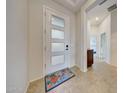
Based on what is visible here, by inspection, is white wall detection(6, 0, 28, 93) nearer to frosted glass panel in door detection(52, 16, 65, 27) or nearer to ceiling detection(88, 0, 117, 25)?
frosted glass panel in door detection(52, 16, 65, 27)

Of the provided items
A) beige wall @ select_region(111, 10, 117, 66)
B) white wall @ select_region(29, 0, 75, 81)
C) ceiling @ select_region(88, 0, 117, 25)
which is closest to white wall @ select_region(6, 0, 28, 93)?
white wall @ select_region(29, 0, 75, 81)

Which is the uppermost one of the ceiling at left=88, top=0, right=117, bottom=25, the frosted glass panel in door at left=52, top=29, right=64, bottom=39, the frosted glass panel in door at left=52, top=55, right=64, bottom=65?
the ceiling at left=88, top=0, right=117, bottom=25

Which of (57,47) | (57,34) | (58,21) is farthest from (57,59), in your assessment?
(58,21)

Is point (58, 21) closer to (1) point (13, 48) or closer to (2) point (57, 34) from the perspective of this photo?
(2) point (57, 34)

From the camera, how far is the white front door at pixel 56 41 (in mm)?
3109

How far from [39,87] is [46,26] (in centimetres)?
193

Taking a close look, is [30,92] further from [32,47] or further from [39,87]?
[32,47]

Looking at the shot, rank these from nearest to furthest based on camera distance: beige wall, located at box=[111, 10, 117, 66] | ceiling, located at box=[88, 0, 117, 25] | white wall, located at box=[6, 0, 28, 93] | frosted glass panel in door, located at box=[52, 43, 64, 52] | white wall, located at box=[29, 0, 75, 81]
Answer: white wall, located at box=[6, 0, 28, 93], white wall, located at box=[29, 0, 75, 81], frosted glass panel in door, located at box=[52, 43, 64, 52], ceiling, located at box=[88, 0, 117, 25], beige wall, located at box=[111, 10, 117, 66]

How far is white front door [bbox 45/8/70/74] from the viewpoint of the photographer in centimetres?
311

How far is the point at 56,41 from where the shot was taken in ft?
11.2

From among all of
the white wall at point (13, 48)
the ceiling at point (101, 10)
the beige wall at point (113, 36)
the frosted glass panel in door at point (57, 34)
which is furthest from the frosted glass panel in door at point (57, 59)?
the ceiling at point (101, 10)

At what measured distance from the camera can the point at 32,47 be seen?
263 centimetres

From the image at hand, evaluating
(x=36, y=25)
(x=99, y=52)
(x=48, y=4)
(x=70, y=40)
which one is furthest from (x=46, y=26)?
(x=99, y=52)
